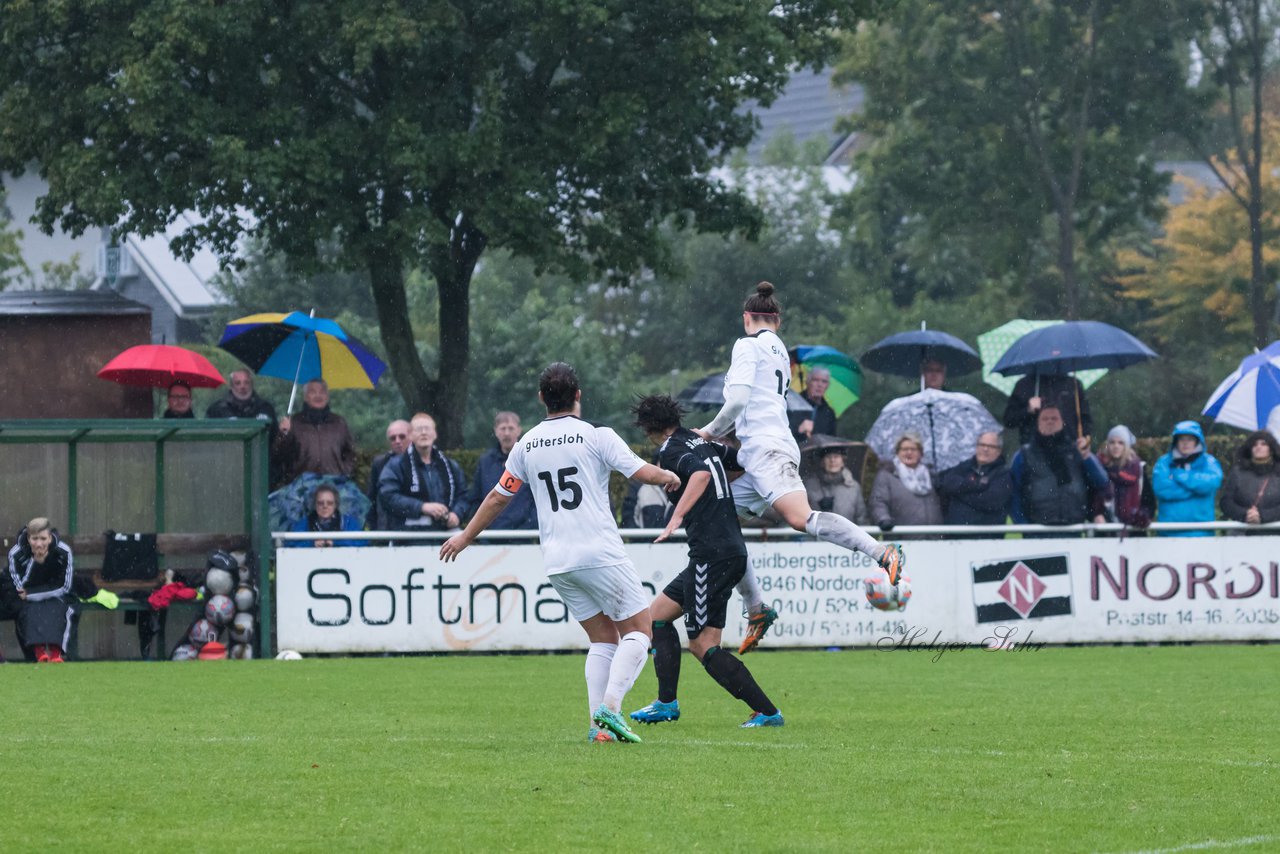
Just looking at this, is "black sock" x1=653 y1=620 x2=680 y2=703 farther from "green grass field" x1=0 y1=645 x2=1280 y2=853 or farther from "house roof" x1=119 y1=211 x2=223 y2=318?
"house roof" x1=119 y1=211 x2=223 y2=318

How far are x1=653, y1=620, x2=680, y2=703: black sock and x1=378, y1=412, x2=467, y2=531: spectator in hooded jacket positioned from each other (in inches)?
263

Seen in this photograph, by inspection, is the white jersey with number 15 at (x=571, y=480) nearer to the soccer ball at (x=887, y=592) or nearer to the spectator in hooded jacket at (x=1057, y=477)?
the soccer ball at (x=887, y=592)

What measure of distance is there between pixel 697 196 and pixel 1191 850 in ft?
72.0

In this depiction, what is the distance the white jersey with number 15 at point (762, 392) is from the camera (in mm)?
11078

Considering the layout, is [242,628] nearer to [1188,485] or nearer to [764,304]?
[764,304]

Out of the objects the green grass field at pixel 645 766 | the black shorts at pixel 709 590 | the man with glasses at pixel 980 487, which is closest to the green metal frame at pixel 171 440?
the green grass field at pixel 645 766

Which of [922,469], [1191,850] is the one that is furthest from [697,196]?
[1191,850]

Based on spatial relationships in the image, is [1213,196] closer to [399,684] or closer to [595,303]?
[595,303]

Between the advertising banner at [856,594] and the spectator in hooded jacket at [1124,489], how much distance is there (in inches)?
10.0

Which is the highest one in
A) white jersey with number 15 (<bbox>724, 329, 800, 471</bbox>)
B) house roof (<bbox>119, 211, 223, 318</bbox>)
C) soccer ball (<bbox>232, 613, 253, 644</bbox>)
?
house roof (<bbox>119, 211, 223, 318</bbox>)

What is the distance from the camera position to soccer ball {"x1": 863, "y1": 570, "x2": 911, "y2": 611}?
10977 millimetres

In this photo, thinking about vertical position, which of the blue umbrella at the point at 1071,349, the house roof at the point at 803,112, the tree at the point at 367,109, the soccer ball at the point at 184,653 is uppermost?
the house roof at the point at 803,112

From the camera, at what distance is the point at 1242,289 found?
1865 inches

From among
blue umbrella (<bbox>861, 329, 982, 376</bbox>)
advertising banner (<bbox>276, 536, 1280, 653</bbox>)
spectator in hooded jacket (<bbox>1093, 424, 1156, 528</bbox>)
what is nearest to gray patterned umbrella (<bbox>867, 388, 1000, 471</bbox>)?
blue umbrella (<bbox>861, 329, 982, 376</bbox>)
